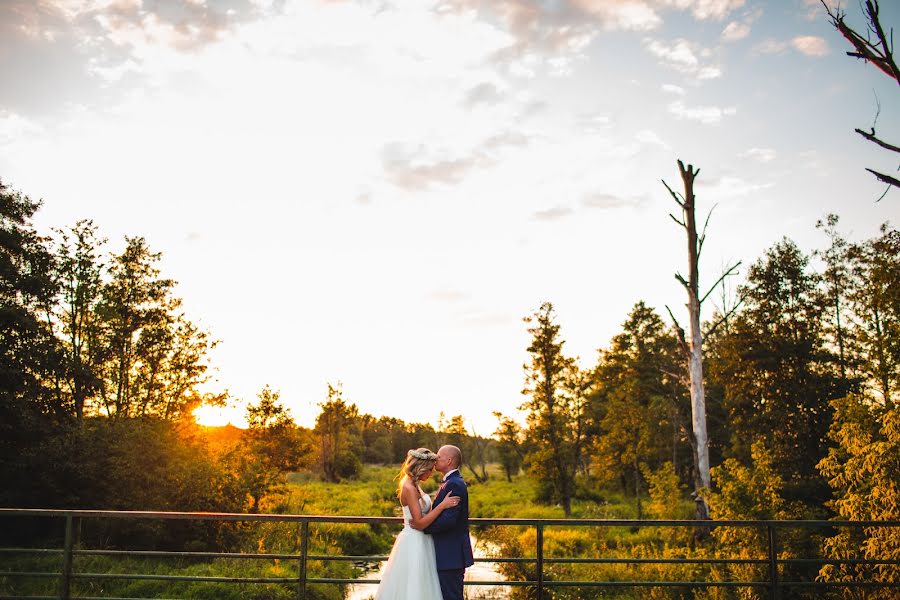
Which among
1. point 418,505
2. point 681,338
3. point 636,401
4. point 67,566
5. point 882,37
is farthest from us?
point 636,401

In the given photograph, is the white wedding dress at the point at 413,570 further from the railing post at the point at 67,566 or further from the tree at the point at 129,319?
the tree at the point at 129,319

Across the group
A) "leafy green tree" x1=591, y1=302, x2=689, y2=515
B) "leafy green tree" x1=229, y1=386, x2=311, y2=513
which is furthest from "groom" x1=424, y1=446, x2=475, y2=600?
"leafy green tree" x1=229, y1=386, x2=311, y2=513

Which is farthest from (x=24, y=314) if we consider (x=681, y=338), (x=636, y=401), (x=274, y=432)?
(x=636, y=401)

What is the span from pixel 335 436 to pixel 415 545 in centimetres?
4051

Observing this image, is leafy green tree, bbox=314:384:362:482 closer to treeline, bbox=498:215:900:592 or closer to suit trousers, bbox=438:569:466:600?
treeline, bbox=498:215:900:592

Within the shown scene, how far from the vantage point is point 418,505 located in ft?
14.4

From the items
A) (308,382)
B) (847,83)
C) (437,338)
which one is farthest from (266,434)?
(847,83)

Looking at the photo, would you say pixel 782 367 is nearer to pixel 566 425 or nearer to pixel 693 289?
pixel 566 425

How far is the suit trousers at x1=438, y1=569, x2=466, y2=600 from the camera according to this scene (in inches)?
179

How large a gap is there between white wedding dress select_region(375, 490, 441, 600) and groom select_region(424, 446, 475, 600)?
0.21 feet

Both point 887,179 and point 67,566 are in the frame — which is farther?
point 887,179

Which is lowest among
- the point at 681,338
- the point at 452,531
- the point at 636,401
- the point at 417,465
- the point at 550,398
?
the point at 452,531

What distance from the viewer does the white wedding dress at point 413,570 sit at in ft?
14.7

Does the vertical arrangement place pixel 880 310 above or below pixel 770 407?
above
